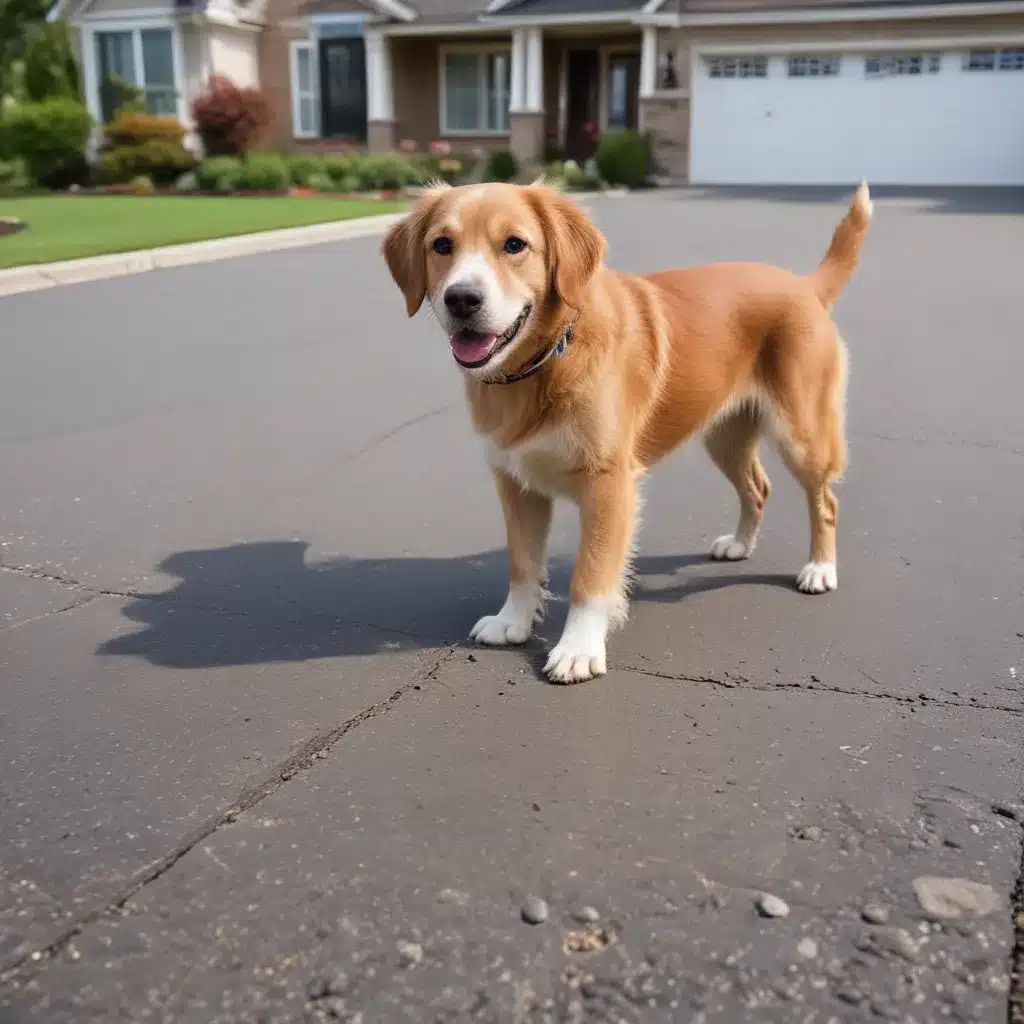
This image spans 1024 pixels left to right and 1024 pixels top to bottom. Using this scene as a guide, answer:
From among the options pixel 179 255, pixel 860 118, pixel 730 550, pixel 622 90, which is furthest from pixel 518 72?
pixel 730 550

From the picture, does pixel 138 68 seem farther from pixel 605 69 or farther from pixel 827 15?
pixel 827 15

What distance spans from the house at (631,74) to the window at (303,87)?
5cm

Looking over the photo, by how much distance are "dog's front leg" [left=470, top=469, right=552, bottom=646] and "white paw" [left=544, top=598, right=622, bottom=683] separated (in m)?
0.22

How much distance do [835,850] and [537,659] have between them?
1300 millimetres

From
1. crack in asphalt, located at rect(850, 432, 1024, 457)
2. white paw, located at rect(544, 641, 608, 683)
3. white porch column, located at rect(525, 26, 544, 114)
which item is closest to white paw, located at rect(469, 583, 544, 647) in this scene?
white paw, located at rect(544, 641, 608, 683)

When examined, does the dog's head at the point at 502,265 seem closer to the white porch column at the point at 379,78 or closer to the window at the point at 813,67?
the window at the point at 813,67

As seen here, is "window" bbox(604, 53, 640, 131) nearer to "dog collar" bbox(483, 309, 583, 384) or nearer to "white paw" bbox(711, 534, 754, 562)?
"white paw" bbox(711, 534, 754, 562)

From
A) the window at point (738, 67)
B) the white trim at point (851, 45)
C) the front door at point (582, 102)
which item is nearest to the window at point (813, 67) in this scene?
the white trim at point (851, 45)

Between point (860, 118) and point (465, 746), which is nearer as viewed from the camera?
point (465, 746)

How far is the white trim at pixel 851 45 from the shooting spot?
82.9 ft

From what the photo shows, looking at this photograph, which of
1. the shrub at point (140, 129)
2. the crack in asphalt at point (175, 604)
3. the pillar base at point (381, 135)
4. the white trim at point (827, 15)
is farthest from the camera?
the pillar base at point (381, 135)

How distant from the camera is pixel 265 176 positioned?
25.4m

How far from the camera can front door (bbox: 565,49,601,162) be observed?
31.0 metres

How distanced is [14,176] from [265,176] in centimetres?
839
